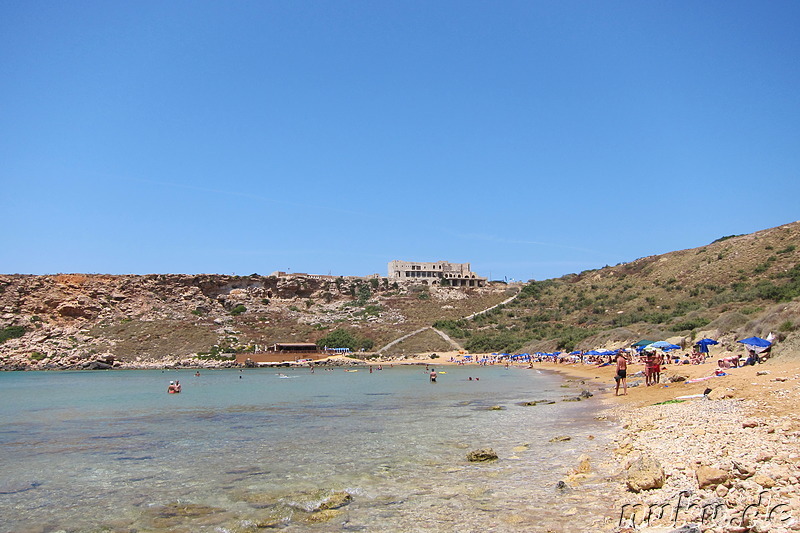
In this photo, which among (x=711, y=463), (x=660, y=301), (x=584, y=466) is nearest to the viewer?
(x=711, y=463)

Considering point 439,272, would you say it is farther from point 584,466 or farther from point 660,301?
point 584,466

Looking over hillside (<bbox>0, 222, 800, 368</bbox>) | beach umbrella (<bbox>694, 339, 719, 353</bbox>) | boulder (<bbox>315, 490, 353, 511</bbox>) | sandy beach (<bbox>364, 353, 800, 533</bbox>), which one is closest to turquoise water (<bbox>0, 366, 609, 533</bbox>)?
boulder (<bbox>315, 490, 353, 511</bbox>)

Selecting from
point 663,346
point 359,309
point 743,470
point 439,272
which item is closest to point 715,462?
point 743,470

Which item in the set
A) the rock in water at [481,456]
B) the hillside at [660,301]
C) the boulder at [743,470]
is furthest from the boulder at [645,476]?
the hillside at [660,301]

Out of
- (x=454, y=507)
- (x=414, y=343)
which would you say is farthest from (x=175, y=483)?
(x=414, y=343)

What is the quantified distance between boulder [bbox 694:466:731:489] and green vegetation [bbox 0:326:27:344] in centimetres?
7717

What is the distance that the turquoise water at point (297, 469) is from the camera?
23.6 feet

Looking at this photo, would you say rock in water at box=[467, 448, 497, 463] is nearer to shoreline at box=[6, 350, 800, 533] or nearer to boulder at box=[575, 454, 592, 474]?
boulder at box=[575, 454, 592, 474]

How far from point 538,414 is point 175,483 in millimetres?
10898

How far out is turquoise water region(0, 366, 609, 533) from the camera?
7.20 meters

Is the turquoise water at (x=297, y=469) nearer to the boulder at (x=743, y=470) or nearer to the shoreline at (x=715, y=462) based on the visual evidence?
the shoreline at (x=715, y=462)

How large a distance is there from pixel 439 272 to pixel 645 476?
11055 centimetres

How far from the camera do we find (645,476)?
7.02 metres

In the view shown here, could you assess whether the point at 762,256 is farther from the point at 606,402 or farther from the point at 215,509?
the point at 215,509
